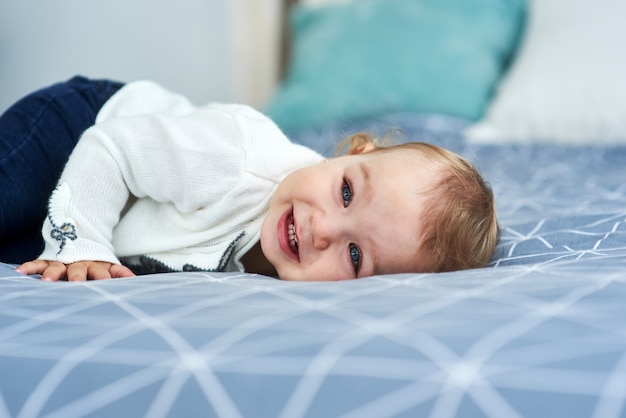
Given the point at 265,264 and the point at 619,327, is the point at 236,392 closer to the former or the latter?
the point at 619,327

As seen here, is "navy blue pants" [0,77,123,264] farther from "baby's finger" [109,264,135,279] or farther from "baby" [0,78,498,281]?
"baby's finger" [109,264,135,279]

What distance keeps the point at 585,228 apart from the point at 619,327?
0.53m

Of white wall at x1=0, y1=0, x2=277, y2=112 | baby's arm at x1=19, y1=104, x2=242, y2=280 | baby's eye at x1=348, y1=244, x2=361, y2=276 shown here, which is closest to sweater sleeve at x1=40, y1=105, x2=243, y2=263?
baby's arm at x1=19, y1=104, x2=242, y2=280

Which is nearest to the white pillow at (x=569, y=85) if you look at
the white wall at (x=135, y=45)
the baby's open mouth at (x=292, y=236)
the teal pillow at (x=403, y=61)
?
the teal pillow at (x=403, y=61)

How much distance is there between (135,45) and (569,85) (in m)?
1.86

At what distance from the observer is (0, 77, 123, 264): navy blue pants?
112 cm

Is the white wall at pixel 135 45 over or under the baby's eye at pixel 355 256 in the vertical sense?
over

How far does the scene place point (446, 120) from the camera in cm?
227

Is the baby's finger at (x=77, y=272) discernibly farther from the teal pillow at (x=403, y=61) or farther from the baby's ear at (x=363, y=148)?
the teal pillow at (x=403, y=61)

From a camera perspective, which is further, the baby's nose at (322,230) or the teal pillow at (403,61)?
the teal pillow at (403,61)

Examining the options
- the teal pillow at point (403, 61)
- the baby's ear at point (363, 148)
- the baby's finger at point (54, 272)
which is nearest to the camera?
the baby's finger at point (54, 272)

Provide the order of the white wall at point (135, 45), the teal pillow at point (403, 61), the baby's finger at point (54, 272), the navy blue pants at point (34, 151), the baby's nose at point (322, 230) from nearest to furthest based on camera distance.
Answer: the baby's finger at point (54, 272)
the baby's nose at point (322, 230)
the navy blue pants at point (34, 151)
the teal pillow at point (403, 61)
the white wall at point (135, 45)

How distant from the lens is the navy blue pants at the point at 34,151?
1.12 m

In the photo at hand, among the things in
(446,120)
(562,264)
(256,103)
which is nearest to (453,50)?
Result: (446,120)
